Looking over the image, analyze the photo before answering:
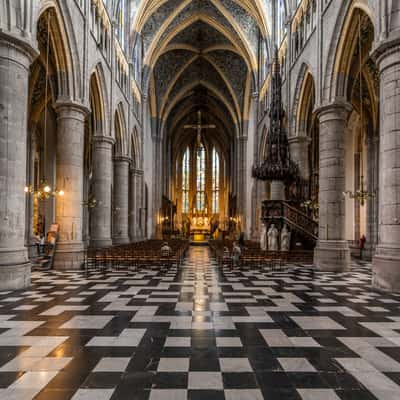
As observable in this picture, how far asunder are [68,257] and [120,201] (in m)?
10.4

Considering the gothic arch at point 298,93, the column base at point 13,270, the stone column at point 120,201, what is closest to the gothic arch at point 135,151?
the stone column at point 120,201

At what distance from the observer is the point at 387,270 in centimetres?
998

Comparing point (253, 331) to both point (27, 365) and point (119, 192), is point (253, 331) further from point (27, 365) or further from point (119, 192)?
point (119, 192)

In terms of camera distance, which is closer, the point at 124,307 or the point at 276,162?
the point at 124,307

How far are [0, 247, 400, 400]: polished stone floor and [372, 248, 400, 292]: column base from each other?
45cm

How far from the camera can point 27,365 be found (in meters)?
4.69

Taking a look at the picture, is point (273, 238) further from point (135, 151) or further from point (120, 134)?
point (135, 151)

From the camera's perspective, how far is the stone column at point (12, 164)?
32.8 ft

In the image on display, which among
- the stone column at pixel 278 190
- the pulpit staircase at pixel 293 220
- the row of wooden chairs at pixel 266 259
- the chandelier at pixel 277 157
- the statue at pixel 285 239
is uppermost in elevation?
the chandelier at pixel 277 157

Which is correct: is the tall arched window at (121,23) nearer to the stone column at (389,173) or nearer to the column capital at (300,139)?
the column capital at (300,139)

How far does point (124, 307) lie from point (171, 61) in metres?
36.8

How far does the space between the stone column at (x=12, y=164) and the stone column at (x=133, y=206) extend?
65.2ft

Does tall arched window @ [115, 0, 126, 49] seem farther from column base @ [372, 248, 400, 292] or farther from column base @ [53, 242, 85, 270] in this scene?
column base @ [372, 248, 400, 292]

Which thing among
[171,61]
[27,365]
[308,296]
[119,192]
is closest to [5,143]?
[27,365]
